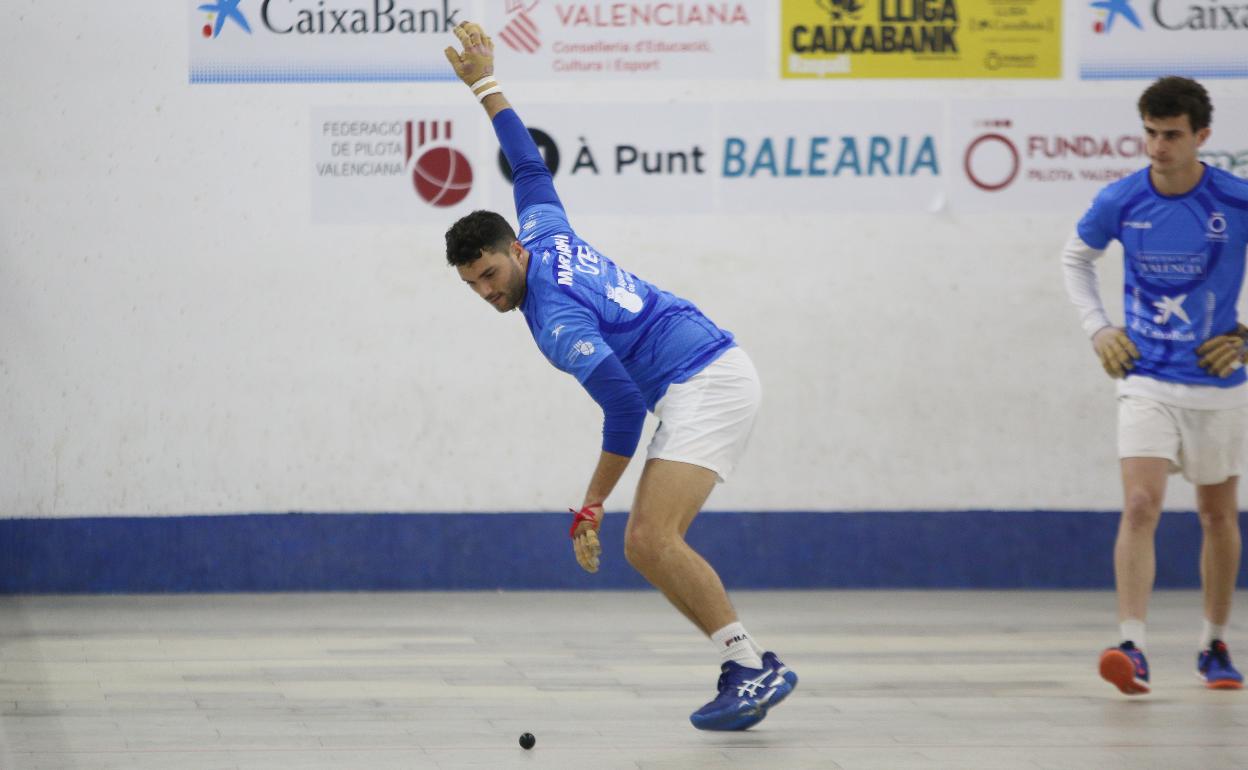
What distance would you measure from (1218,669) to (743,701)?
1.79m

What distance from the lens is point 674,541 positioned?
15.7 ft

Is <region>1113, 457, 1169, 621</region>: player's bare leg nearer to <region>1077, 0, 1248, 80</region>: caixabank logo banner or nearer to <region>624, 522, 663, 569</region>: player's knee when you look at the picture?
<region>624, 522, 663, 569</region>: player's knee

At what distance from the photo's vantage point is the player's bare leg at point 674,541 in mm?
4781

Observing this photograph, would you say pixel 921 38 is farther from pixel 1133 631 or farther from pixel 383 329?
pixel 1133 631

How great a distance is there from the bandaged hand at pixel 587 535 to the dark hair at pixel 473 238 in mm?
762

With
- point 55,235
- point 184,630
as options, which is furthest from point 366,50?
point 184,630

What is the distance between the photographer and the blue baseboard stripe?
792 cm

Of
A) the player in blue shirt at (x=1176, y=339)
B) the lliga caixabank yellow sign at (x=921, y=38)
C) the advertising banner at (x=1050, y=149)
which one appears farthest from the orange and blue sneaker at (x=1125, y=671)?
the lliga caixabank yellow sign at (x=921, y=38)

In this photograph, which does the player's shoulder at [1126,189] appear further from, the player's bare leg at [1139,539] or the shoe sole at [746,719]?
the shoe sole at [746,719]

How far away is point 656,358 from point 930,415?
3361 mm

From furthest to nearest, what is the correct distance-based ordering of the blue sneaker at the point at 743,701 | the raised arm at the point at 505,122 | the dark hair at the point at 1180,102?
the dark hair at the point at 1180,102 < the raised arm at the point at 505,122 < the blue sneaker at the point at 743,701

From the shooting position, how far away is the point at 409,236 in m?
7.97

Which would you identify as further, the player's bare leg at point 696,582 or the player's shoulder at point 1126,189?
the player's shoulder at point 1126,189

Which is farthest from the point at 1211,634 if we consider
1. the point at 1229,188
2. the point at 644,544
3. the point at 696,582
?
the point at 644,544
